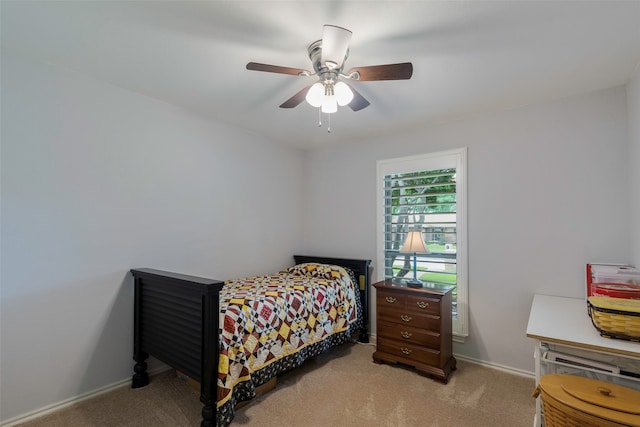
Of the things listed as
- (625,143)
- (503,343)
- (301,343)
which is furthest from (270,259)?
(625,143)

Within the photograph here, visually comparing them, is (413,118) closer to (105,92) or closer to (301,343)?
(301,343)

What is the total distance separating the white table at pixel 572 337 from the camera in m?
1.43

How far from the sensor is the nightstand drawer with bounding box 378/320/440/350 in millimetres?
2570

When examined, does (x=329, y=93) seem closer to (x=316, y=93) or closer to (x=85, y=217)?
(x=316, y=93)

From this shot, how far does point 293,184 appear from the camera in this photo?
408 centimetres

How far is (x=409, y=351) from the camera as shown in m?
2.68

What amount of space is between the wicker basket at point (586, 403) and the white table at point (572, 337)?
0.15m

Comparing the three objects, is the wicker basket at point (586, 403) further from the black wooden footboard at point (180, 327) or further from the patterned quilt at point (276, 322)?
the black wooden footboard at point (180, 327)

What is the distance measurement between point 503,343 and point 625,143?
6.03ft

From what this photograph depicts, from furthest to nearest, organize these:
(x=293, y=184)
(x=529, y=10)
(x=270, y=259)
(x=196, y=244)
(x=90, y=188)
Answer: (x=293, y=184) → (x=270, y=259) → (x=196, y=244) → (x=90, y=188) → (x=529, y=10)

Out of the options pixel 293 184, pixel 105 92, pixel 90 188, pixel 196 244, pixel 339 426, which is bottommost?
pixel 339 426

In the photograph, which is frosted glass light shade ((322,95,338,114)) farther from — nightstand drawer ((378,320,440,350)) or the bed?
nightstand drawer ((378,320,440,350))

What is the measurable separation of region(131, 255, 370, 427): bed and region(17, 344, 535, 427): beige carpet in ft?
0.56

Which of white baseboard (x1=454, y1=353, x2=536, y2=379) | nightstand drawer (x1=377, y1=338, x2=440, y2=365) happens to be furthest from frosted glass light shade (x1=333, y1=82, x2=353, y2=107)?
white baseboard (x1=454, y1=353, x2=536, y2=379)
